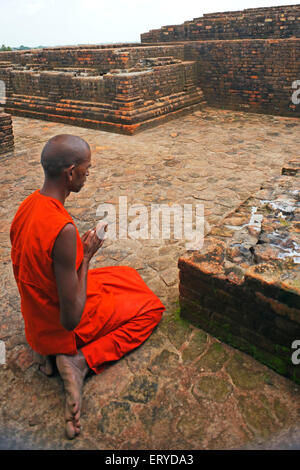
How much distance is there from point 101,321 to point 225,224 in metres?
1.16

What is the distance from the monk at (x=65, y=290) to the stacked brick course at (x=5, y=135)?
466cm

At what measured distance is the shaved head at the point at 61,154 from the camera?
5.22 feet

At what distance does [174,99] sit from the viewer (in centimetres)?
764

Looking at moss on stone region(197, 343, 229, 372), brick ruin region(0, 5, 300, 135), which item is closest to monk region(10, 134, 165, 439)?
moss on stone region(197, 343, 229, 372)

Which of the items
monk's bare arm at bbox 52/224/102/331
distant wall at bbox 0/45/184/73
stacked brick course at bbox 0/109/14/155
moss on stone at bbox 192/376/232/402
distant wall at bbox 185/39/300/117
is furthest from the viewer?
distant wall at bbox 0/45/184/73

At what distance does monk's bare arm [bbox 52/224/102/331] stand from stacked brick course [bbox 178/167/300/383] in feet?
2.48

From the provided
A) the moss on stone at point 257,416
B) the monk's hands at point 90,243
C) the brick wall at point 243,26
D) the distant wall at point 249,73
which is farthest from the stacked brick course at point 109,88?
the moss on stone at point 257,416

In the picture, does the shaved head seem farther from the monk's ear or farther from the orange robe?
the orange robe

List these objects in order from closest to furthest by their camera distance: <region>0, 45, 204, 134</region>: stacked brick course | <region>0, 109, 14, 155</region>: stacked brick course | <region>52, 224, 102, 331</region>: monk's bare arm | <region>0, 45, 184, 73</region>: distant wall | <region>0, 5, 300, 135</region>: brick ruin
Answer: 1. <region>52, 224, 102, 331</region>: monk's bare arm
2. <region>0, 109, 14, 155</region>: stacked brick course
3. <region>0, 45, 204, 134</region>: stacked brick course
4. <region>0, 5, 300, 135</region>: brick ruin
5. <region>0, 45, 184, 73</region>: distant wall

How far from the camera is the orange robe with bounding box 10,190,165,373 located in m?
1.55

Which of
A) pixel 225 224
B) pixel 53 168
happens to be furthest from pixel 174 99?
pixel 53 168

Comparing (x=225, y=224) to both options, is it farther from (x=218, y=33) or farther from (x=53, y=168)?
(x=218, y=33)

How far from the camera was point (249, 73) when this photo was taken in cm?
772
